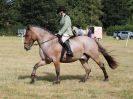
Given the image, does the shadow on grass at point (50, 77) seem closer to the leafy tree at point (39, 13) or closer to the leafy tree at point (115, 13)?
the leafy tree at point (39, 13)

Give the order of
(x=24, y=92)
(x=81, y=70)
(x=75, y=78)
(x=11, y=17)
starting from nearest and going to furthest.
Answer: (x=24, y=92), (x=75, y=78), (x=81, y=70), (x=11, y=17)

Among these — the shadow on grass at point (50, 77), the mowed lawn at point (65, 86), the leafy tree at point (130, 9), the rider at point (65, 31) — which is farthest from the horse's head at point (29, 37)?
the leafy tree at point (130, 9)

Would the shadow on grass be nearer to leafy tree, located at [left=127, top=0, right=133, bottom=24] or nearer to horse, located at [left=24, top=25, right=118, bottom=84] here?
horse, located at [left=24, top=25, right=118, bottom=84]

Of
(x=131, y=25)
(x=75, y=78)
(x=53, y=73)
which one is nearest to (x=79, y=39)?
(x=75, y=78)

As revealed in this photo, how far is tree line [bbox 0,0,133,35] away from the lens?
8969 cm

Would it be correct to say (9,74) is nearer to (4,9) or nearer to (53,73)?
(53,73)

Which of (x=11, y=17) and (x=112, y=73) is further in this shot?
(x=11, y=17)

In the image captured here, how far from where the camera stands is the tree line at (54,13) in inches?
3531

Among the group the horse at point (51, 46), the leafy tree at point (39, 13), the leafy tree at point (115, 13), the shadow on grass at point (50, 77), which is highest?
the horse at point (51, 46)

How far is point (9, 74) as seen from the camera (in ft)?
54.3

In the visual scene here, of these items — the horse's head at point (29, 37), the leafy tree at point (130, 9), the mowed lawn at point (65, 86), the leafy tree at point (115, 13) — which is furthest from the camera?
the leafy tree at point (115, 13)

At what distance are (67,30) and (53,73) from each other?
12.7 ft

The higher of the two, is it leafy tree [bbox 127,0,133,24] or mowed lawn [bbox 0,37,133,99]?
mowed lawn [bbox 0,37,133,99]

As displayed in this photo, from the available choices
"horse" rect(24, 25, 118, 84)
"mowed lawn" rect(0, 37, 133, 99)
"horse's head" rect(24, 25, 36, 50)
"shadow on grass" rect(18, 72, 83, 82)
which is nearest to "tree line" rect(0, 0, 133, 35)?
"mowed lawn" rect(0, 37, 133, 99)
